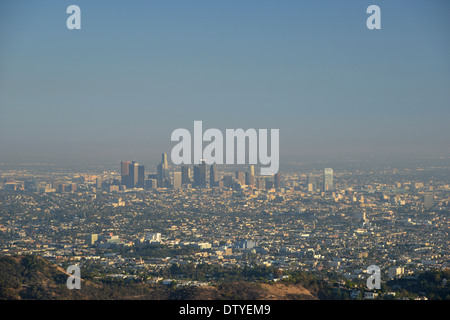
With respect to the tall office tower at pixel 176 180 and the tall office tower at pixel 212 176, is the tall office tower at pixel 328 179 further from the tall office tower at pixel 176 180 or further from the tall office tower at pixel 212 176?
the tall office tower at pixel 176 180

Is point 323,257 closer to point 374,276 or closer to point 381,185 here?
point 374,276

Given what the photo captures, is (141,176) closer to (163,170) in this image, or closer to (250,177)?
(163,170)

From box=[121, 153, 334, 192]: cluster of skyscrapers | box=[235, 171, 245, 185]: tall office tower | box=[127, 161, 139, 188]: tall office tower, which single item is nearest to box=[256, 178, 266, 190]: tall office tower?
box=[121, 153, 334, 192]: cluster of skyscrapers

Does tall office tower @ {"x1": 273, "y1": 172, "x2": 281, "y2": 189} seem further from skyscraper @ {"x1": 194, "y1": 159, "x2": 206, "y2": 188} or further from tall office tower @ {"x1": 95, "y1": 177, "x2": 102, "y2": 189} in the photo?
tall office tower @ {"x1": 95, "y1": 177, "x2": 102, "y2": 189}

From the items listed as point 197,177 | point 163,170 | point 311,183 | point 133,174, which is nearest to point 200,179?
point 197,177

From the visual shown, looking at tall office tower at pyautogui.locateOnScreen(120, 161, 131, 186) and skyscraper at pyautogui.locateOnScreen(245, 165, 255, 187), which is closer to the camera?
skyscraper at pyautogui.locateOnScreen(245, 165, 255, 187)

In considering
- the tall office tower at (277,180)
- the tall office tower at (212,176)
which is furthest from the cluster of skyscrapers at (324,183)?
the tall office tower at (212,176)
